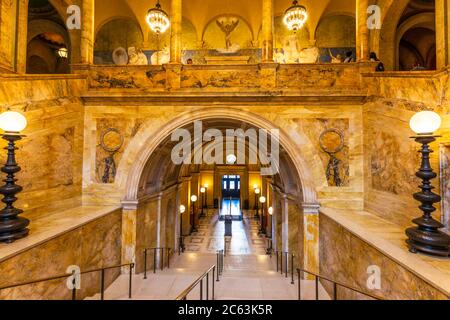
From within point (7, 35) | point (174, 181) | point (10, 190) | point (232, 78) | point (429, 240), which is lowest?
point (429, 240)

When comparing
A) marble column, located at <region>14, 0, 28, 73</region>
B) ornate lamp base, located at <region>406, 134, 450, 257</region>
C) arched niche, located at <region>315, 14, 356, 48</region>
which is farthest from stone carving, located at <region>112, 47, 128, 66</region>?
ornate lamp base, located at <region>406, 134, 450, 257</region>

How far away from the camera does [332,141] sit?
6.50 metres

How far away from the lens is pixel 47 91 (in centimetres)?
576

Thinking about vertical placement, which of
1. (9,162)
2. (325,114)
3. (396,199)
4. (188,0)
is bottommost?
(396,199)

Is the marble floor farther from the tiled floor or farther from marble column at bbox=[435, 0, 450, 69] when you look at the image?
marble column at bbox=[435, 0, 450, 69]

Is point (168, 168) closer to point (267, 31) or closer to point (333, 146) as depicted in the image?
point (267, 31)

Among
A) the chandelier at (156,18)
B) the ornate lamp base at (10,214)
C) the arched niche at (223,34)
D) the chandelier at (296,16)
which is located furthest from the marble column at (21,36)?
the chandelier at (296,16)

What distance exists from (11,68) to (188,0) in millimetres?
7485

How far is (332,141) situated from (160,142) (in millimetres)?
4699

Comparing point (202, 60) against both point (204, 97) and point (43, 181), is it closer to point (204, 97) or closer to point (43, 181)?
point (204, 97)

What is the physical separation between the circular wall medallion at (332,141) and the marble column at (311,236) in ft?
5.04

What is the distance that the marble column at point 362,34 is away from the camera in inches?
257

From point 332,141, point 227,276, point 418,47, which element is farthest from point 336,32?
point 227,276

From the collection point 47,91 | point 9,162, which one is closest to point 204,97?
point 47,91
